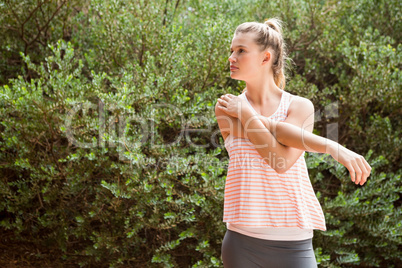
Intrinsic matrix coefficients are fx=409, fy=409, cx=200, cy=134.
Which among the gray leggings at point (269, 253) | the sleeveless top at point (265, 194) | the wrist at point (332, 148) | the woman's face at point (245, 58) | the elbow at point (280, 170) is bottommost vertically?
the gray leggings at point (269, 253)

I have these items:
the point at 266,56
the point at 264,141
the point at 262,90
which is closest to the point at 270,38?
the point at 266,56

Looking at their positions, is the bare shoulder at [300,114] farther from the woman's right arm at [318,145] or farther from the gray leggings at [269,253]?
the gray leggings at [269,253]

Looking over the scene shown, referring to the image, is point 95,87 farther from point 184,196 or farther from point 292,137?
point 292,137

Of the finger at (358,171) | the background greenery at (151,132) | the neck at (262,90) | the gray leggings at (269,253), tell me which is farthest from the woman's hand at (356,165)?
the background greenery at (151,132)

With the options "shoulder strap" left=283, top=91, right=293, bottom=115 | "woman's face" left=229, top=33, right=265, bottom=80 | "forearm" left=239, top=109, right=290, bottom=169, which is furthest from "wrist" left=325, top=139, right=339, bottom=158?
"woman's face" left=229, top=33, right=265, bottom=80

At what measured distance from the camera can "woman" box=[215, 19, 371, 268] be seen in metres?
1.41

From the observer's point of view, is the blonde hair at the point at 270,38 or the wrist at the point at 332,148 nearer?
the wrist at the point at 332,148

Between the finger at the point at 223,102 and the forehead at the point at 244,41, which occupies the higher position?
the forehead at the point at 244,41

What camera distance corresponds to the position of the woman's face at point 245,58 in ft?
5.08

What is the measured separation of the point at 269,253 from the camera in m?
1.40

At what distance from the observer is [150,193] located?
304 cm

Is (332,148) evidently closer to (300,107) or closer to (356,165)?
(356,165)

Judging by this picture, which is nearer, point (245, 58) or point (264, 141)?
point (264, 141)

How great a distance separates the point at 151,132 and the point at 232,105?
168 centimetres
